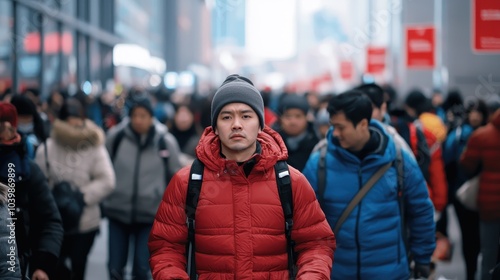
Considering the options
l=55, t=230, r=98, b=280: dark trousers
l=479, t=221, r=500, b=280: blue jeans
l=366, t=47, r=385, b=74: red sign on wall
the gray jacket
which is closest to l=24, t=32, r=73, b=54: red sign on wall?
l=366, t=47, r=385, b=74: red sign on wall

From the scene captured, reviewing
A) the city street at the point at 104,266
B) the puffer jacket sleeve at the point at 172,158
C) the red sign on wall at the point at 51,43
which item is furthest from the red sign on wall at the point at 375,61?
the puffer jacket sleeve at the point at 172,158

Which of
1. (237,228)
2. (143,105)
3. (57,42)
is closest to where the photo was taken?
(237,228)

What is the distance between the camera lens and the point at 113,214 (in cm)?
756

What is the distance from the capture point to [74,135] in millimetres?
7285

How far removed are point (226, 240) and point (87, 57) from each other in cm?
2690

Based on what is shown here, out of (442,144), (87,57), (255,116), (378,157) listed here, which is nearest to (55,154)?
(378,157)

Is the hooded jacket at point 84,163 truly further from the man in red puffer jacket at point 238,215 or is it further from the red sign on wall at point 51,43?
the red sign on wall at point 51,43

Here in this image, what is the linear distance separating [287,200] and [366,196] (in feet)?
4.19

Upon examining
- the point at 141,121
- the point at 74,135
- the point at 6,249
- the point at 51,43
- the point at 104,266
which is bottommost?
the point at 104,266

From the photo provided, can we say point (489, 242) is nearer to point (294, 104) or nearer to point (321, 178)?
point (294, 104)

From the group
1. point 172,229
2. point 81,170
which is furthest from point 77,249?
point 172,229

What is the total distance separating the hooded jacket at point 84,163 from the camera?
23.4ft

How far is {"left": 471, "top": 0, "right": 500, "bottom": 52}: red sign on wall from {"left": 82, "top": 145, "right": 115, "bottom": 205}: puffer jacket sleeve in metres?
3.36

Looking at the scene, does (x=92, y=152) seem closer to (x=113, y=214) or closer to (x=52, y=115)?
(x=113, y=214)
